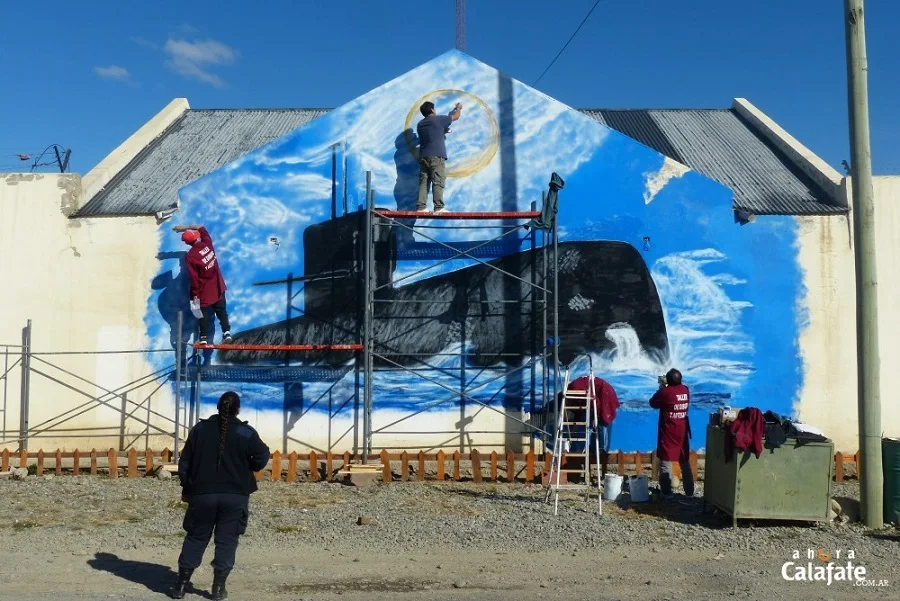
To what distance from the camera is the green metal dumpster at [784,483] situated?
342 inches

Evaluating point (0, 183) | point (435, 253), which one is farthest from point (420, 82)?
point (0, 183)

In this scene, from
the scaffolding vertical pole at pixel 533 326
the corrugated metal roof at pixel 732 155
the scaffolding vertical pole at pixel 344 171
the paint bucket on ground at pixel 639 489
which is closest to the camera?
the paint bucket on ground at pixel 639 489

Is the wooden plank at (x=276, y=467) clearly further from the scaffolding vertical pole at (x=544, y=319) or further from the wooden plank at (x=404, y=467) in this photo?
the scaffolding vertical pole at (x=544, y=319)

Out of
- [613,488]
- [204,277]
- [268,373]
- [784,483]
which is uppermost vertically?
[204,277]

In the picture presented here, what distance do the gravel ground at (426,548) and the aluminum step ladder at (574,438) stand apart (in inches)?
10.3

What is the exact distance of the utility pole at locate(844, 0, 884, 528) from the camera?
8.84 metres

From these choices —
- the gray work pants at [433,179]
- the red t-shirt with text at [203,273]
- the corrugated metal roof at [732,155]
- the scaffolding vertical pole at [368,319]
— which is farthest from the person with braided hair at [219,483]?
the corrugated metal roof at [732,155]

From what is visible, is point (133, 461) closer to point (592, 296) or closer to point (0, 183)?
point (0, 183)

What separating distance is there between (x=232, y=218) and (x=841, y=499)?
899cm

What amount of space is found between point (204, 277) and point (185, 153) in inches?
186

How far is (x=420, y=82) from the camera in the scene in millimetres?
12781

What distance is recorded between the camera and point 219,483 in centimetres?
635

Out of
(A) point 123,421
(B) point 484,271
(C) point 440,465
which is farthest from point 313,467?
(B) point 484,271

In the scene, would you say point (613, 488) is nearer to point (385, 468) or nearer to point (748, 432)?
point (748, 432)
